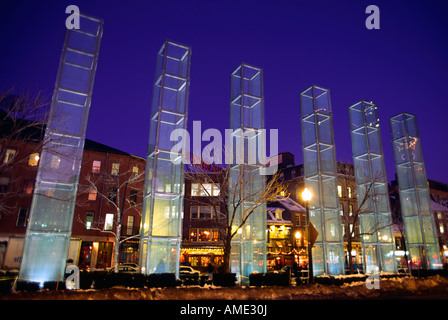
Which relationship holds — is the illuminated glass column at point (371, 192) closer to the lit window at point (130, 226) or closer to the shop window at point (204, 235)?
the shop window at point (204, 235)

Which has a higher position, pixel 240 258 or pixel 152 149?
pixel 152 149

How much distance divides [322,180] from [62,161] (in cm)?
1598

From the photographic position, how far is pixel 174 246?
16.8 m

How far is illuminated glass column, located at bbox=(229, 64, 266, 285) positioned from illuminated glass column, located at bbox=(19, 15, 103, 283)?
8.85 m

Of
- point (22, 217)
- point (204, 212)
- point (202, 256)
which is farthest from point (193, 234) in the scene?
point (22, 217)

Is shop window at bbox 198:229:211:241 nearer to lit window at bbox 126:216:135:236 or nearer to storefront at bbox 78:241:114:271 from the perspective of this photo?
Answer: lit window at bbox 126:216:135:236

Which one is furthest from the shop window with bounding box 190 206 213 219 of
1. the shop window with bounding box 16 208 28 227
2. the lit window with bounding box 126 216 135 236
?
the shop window with bounding box 16 208 28 227

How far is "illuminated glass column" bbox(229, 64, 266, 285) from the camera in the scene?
1936 centimetres

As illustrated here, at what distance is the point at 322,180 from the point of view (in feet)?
71.1

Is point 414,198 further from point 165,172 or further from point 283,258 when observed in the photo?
point 283,258
